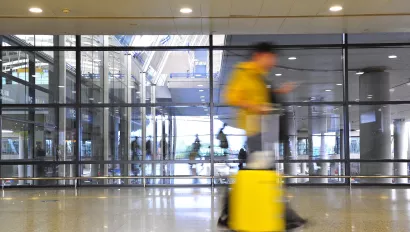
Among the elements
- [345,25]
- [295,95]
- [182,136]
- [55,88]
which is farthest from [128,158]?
[345,25]

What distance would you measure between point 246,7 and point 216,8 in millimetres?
638

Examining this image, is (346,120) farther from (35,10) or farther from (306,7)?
(35,10)

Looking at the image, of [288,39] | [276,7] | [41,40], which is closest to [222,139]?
[288,39]

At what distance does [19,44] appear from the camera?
13.6m

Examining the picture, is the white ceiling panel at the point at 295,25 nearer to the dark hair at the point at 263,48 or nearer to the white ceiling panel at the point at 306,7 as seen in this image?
the white ceiling panel at the point at 306,7

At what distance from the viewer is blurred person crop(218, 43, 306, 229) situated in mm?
3223

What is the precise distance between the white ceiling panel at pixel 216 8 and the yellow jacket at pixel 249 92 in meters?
5.86

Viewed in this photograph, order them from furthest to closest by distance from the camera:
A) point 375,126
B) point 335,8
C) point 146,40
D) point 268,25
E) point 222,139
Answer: point 375,126 < point 146,40 < point 222,139 < point 268,25 < point 335,8

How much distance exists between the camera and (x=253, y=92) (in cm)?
324

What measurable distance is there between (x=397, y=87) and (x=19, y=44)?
11709mm

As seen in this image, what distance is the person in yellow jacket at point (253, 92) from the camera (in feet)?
10.6

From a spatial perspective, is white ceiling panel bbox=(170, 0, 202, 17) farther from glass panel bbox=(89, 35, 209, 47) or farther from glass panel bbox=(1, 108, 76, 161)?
glass panel bbox=(1, 108, 76, 161)

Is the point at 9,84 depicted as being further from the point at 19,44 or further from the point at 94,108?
the point at 94,108

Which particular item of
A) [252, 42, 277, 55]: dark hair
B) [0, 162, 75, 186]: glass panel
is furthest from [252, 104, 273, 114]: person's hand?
[0, 162, 75, 186]: glass panel
